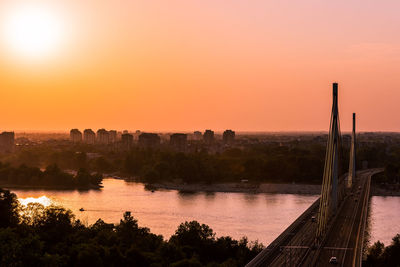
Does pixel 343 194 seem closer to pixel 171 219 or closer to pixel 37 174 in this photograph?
pixel 171 219

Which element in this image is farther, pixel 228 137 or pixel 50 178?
pixel 228 137

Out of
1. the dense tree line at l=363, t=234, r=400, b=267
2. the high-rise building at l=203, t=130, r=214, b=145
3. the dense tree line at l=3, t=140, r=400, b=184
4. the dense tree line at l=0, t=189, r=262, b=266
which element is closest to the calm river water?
the dense tree line at l=363, t=234, r=400, b=267

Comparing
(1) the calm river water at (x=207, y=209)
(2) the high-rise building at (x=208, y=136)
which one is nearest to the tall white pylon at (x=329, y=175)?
(1) the calm river water at (x=207, y=209)

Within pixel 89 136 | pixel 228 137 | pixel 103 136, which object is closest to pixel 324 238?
pixel 228 137

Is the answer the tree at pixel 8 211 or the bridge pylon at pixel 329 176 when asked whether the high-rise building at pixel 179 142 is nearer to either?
the bridge pylon at pixel 329 176

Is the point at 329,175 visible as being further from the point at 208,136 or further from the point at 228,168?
the point at 208,136

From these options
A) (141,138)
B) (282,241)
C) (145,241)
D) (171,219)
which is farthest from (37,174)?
(141,138)

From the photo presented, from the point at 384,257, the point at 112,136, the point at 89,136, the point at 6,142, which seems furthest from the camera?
the point at 112,136
